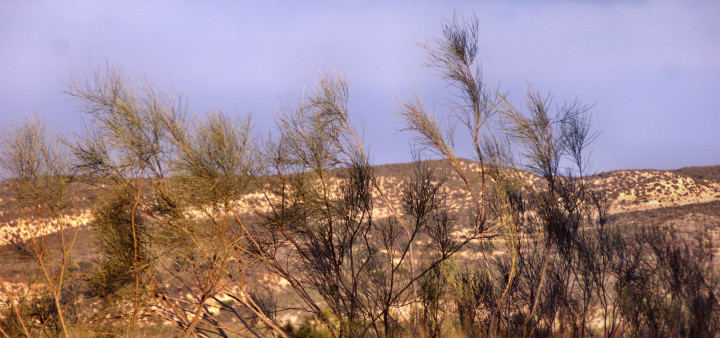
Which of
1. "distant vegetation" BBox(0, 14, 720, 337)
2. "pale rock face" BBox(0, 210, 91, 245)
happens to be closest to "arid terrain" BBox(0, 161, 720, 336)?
"pale rock face" BBox(0, 210, 91, 245)

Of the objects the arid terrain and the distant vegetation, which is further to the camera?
the arid terrain

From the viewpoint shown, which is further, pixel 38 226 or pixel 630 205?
pixel 630 205

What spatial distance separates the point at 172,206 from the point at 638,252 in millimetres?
8422

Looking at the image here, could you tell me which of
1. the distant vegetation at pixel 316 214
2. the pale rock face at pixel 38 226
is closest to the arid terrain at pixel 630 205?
the pale rock face at pixel 38 226

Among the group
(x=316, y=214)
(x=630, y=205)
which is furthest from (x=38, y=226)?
(x=630, y=205)

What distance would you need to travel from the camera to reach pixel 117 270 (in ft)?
27.7

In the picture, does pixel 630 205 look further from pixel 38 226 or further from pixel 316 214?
pixel 38 226

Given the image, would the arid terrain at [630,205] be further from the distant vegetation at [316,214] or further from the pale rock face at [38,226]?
the distant vegetation at [316,214]

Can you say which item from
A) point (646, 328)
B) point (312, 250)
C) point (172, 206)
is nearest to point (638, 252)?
point (646, 328)

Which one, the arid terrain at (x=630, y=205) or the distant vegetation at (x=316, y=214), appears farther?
the arid terrain at (x=630, y=205)

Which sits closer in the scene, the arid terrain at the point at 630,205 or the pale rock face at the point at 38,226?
the pale rock face at the point at 38,226

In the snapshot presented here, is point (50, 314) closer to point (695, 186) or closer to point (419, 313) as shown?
point (419, 313)

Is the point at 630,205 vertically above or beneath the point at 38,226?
beneath

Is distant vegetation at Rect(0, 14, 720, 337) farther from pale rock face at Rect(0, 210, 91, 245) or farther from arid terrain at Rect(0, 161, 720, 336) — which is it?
arid terrain at Rect(0, 161, 720, 336)
